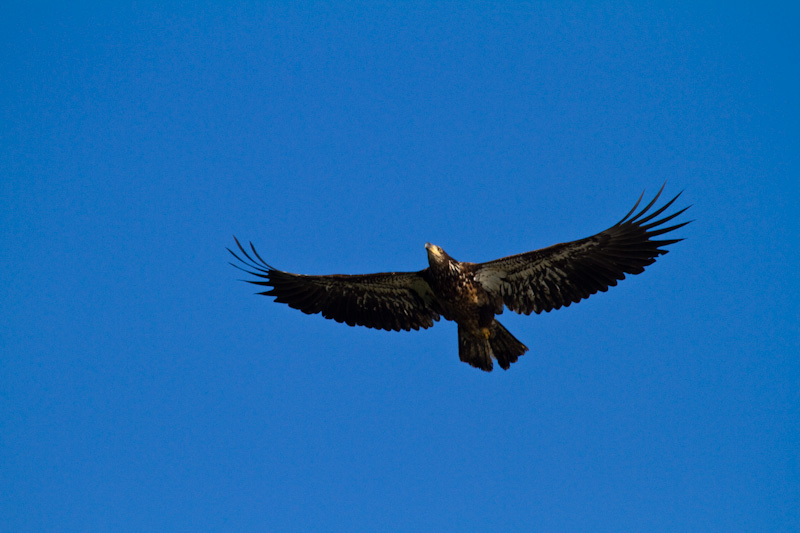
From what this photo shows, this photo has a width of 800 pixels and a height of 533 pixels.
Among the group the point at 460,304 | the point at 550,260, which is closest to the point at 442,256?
the point at 460,304

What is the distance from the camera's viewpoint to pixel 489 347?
492 inches

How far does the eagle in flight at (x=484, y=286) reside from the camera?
1194 centimetres

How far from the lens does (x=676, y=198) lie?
38.6 feet

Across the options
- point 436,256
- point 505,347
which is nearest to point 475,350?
point 505,347

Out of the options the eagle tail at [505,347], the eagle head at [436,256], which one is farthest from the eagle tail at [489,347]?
the eagle head at [436,256]

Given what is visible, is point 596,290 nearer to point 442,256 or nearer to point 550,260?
point 550,260

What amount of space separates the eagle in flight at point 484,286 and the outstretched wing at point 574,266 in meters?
0.01

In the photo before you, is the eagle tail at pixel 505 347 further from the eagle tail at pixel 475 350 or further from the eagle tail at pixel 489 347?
the eagle tail at pixel 475 350

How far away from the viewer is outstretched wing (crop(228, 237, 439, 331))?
1289 cm

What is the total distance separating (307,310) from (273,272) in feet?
2.69

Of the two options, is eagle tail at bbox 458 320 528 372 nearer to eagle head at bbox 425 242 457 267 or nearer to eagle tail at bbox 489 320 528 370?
eagle tail at bbox 489 320 528 370

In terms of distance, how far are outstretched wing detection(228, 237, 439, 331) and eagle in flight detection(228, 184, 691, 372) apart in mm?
16

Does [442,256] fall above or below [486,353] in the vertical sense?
above

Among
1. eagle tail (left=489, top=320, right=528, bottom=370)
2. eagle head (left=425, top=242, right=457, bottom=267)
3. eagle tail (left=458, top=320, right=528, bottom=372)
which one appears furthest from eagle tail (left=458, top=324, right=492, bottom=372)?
eagle head (left=425, top=242, right=457, bottom=267)
